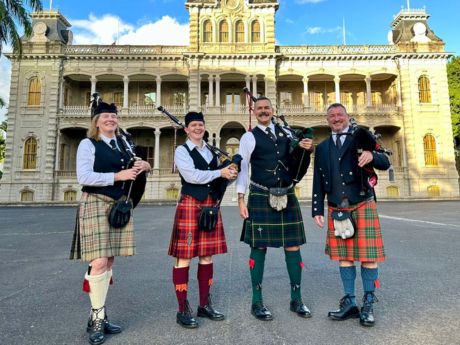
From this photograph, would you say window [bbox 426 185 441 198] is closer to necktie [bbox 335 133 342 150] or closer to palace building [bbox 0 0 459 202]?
palace building [bbox 0 0 459 202]

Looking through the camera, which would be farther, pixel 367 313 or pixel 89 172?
pixel 367 313

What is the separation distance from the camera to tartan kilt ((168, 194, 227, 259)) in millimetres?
3143

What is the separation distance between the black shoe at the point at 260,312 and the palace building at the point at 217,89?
23.7 m

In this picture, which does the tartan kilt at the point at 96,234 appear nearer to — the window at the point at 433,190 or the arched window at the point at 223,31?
the arched window at the point at 223,31

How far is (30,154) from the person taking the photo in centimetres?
2700

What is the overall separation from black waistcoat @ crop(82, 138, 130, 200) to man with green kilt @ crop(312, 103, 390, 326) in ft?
6.64

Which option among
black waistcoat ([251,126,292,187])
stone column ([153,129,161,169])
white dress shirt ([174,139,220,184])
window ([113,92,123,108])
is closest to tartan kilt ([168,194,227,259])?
white dress shirt ([174,139,220,184])

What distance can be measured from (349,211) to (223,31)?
28.2m

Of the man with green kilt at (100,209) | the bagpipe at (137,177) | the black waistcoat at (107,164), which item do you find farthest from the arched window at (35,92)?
the black waistcoat at (107,164)

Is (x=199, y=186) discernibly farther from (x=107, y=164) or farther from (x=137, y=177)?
(x=107, y=164)

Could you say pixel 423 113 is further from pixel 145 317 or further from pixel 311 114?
pixel 145 317

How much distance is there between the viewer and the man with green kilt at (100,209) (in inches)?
111

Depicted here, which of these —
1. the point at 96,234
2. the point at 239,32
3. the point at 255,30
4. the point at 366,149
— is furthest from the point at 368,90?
the point at 96,234

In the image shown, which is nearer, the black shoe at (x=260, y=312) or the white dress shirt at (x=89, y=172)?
the white dress shirt at (x=89, y=172)
